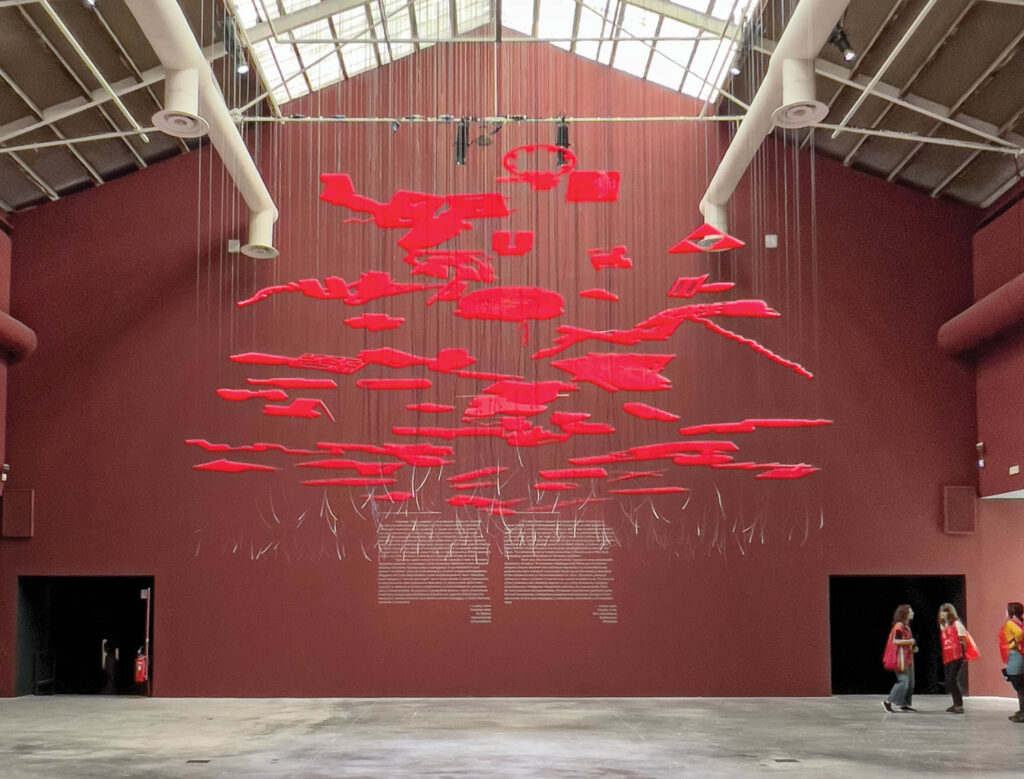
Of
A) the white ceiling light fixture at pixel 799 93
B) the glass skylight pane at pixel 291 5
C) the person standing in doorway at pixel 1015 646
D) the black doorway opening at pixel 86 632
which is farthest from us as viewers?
the black doorway opening at pixel 86 632

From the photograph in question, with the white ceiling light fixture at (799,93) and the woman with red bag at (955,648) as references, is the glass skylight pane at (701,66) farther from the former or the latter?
the woman with red bag at (955,648)

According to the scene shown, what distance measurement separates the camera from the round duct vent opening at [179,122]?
14328 millimetres

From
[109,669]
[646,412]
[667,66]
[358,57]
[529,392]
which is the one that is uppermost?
[358,57]

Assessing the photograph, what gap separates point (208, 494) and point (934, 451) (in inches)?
477

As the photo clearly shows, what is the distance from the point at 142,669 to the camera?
1988cm

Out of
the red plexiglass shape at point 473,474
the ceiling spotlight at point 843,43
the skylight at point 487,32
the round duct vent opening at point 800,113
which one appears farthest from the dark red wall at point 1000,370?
the red plexiglass shape at point 473,474

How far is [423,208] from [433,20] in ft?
29.0

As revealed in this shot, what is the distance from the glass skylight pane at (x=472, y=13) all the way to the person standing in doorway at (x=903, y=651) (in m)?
12.1

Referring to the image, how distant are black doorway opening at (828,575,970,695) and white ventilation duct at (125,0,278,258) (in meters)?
11.3

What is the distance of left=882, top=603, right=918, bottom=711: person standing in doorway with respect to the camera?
1683 cm

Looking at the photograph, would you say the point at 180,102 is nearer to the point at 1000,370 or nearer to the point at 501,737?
the point at 501,737

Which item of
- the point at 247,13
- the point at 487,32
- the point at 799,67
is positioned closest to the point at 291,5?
the point at 247,13

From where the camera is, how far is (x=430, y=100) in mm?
21109

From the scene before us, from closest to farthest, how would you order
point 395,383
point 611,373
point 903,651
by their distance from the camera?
point 611,373 < point 395,383 < point 903,651
